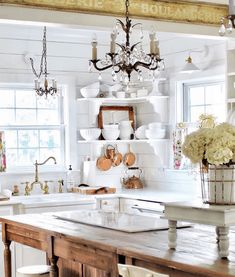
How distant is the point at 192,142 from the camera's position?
3.33 meters

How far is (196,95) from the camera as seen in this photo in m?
7.06

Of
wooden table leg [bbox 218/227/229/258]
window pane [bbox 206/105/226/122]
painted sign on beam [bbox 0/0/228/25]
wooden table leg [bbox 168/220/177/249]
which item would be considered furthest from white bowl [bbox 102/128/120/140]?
wooden table leg [bbox 218/227/229/258]

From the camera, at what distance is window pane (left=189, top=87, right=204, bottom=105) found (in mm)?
6992

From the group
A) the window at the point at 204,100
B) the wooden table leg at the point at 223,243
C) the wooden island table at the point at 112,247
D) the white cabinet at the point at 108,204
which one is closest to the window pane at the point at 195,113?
the window at the point at 204,100

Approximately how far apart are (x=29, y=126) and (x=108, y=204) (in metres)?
1.30

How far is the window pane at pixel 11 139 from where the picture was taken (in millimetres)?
7125

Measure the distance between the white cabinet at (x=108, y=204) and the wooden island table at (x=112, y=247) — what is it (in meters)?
1.84

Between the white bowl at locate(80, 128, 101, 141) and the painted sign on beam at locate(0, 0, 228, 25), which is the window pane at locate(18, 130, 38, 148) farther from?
the painted sign on beam at locate(0, 0, 228, 25)

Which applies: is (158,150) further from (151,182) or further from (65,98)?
(65,98)

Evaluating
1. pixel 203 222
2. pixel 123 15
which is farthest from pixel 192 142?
pixel 123 15

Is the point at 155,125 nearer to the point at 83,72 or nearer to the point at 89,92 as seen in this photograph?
the point at 89,92

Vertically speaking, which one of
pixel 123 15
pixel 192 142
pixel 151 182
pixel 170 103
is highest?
pixel 123 15

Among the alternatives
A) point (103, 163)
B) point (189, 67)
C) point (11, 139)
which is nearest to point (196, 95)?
point (189, 67)

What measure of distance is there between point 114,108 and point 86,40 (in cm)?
89
